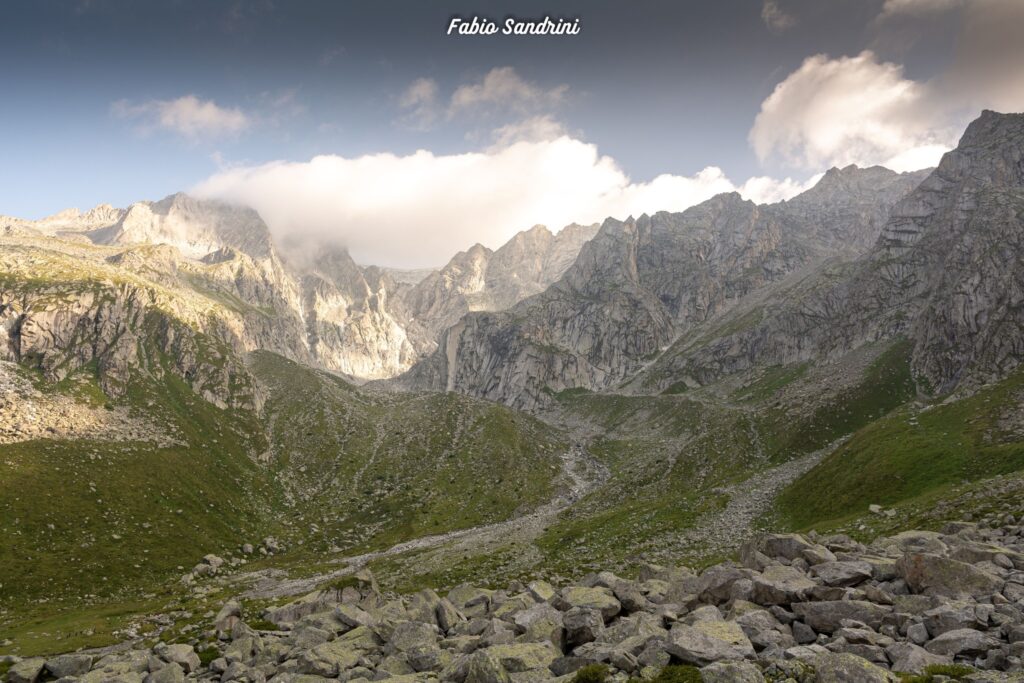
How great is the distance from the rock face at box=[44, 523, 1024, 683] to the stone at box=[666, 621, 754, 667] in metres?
0.05

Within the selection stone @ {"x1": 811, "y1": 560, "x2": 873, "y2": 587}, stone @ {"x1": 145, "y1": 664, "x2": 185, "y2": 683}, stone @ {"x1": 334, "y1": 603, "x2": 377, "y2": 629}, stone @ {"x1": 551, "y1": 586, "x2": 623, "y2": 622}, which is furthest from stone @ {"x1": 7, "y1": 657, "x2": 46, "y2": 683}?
stone @ {"x1": 811, "y1": 560, "x2": 873, "y2": 587}

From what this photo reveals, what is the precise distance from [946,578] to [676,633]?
48.0ft

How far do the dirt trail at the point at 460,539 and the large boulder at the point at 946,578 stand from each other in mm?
82519

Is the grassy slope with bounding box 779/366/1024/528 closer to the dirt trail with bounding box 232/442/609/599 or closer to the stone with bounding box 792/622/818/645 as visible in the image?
the dirt trail with bounding box 232/442/609/599

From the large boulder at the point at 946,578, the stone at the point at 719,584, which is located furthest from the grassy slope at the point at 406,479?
the large boulder at the point at 946,578

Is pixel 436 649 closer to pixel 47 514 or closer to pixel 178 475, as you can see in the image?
Result: pixel 47 514

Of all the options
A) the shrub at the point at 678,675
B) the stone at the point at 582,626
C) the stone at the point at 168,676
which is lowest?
the stone at the point at 168,676

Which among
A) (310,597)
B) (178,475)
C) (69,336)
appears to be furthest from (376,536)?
(69,336)

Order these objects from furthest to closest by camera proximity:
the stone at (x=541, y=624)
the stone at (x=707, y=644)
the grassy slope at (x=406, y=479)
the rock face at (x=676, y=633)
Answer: the grassy slope at (x=406, y=479) → the stone at (x=541, y=624) → the stone at (x=707, y=644) → the rock face at (x=676, y=633)

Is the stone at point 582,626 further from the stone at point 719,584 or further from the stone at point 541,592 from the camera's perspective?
the stone at point 541,592

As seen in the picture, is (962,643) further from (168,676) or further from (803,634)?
(168,676)

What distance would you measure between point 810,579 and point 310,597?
44289mm

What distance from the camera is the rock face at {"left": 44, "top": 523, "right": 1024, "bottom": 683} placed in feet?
57.7

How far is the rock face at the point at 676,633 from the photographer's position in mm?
17594
